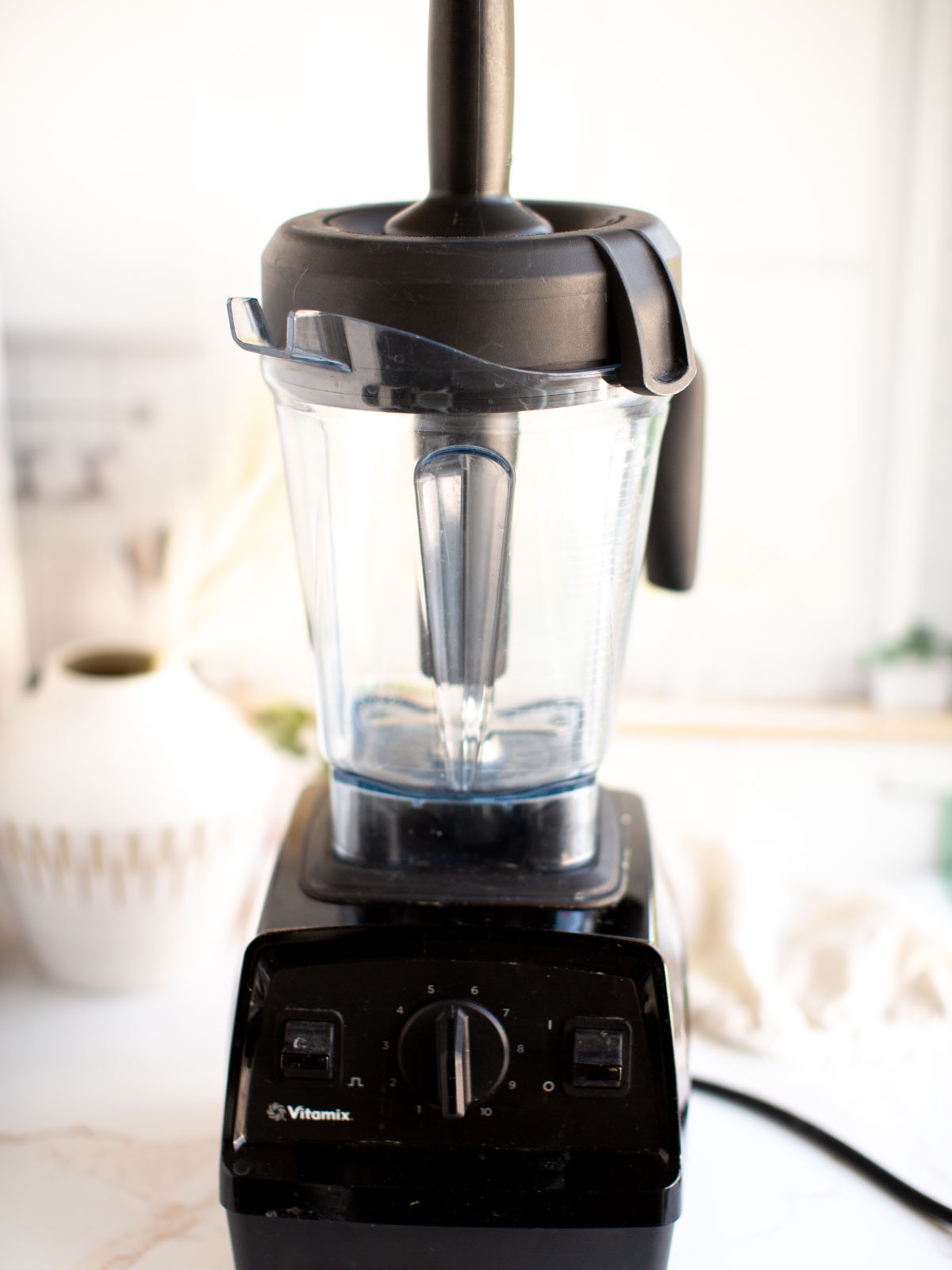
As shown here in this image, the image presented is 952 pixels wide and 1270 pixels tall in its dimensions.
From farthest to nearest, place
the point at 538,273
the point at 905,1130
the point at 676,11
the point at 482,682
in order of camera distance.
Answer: the point at 676,11 < the point at 905,1130 < the point at 482,682 < the point at 538,273

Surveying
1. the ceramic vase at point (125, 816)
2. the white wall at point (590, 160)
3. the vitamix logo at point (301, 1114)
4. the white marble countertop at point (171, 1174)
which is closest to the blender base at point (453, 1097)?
the vitamix logo at point (301, 1114)

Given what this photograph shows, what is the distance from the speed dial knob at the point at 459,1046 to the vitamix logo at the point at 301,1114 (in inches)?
1.5

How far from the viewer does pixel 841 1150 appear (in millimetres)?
760

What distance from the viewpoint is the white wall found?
99 centimetres

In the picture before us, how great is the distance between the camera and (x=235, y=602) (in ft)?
3.14

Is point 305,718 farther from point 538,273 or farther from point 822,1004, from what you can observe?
point 538,273

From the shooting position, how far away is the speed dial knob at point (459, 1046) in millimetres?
599

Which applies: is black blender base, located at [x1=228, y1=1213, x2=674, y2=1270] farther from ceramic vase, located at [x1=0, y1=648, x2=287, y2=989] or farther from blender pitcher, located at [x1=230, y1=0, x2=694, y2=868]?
ceramic vase, located at [x1=0, y1=648, x2=287, y2=989]

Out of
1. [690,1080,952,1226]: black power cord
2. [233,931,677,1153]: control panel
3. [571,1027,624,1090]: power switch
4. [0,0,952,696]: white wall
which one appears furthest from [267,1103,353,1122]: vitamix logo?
[0,0,952,696]: white wall

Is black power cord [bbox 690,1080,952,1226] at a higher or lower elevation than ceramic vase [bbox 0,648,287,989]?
lower

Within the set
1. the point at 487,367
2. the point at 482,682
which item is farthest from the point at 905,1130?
the point at 487,367

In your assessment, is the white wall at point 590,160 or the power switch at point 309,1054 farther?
the white wall at point 590,160

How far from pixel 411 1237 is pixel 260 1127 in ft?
0.31

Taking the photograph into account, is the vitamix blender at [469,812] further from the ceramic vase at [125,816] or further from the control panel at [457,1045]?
the ceramic vase at [125,816]
